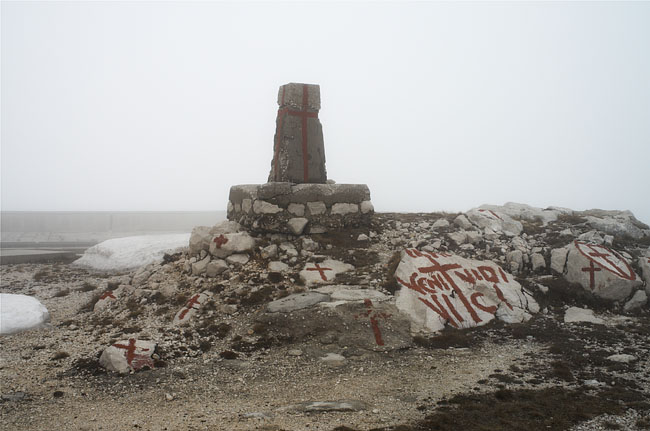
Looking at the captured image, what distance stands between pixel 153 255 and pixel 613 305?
14.3 m

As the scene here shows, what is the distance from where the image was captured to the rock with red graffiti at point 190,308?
25.7ft

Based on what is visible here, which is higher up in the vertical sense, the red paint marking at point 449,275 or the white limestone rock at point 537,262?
the white limestone rock at point 537,262

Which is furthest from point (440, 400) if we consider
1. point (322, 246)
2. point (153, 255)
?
point (153, 255)

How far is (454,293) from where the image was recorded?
8.07m

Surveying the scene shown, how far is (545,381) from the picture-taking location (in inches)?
215

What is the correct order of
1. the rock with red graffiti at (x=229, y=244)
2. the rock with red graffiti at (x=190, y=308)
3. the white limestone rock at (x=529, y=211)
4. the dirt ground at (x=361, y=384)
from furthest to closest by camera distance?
the white limestone rock at (x=529, y=211) < the rock with red graffiti at (x=229, y=244) < the rock with red graffiti at (x=190, y=308) < the dirt ground at (x=361, y=384)

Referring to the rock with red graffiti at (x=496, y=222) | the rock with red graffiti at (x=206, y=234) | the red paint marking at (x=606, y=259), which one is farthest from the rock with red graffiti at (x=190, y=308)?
the red paint marking at (x=606, y=259)

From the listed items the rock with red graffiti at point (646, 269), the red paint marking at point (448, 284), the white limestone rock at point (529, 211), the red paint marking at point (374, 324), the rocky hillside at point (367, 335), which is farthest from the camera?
the white limestone rock at point (529, 211)

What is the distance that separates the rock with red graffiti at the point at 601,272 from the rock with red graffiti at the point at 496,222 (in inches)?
67.3

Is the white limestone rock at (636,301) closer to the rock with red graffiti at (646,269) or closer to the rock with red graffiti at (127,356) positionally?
the rock with red graffiti at (646,269)

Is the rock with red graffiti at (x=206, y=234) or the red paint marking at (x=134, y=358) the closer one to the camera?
the red paint marking at (x=134, y=358)

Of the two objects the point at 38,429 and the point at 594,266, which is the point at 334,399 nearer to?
the point at 38,429

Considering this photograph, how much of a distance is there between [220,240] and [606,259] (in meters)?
8.14

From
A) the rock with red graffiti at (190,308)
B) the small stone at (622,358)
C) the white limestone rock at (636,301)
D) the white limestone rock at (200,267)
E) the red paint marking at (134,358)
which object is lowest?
the red paint marking at (134,358)
